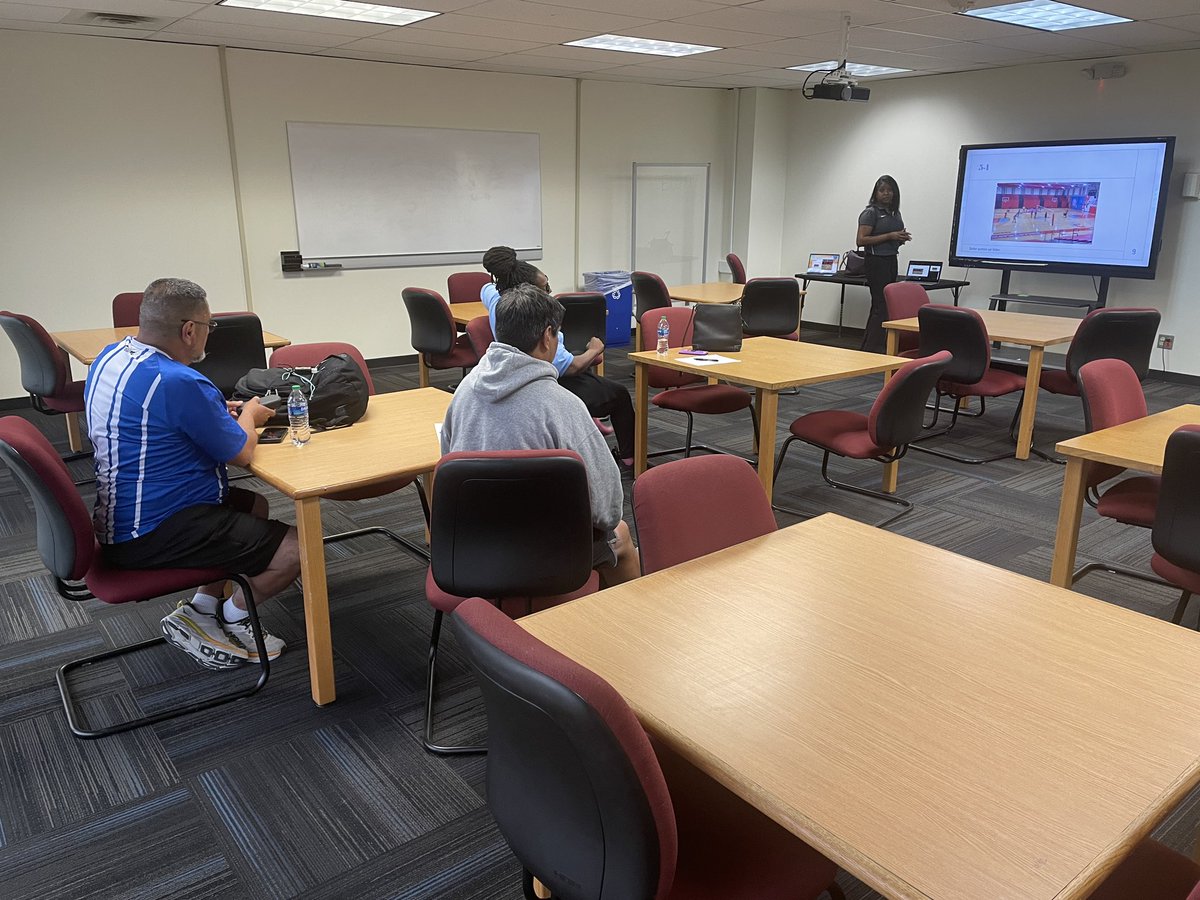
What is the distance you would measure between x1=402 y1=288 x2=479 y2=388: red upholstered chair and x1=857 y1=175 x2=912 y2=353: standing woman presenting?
13.1ft

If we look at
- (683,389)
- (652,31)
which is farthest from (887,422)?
(652,31)

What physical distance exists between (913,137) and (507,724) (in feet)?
29.0

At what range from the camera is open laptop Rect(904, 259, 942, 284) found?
823 centimetres

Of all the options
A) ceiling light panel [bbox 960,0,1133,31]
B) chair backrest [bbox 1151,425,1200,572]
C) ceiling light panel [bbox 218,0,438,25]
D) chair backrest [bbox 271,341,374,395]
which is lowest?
chair backrest [bbox 1151,425,1200,572]

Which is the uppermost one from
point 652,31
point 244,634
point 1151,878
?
point 652,31

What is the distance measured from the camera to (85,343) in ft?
15.5

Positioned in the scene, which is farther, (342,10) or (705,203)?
(705,203)

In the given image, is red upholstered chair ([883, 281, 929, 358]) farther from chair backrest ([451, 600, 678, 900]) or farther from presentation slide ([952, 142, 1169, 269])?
chair backrest ([451, 600, 678, 900])

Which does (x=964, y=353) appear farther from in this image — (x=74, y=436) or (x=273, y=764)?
(x=74, y=436)

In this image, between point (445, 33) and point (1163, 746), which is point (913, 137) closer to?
point (445, 33)

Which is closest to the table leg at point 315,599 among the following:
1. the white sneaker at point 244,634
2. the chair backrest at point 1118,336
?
the white sneaker at point 244,634

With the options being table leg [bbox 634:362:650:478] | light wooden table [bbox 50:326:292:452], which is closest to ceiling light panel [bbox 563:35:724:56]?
table leg [bbox 634:362:650:478]

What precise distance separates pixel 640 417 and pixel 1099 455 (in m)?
2.30

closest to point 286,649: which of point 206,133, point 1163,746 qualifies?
point 1163,746
